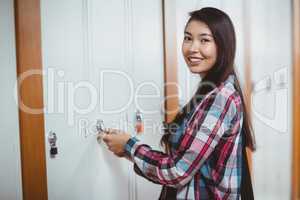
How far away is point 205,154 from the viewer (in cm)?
85

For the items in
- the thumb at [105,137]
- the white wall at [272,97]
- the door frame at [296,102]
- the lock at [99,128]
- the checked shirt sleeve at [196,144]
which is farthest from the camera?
the door frame at [296,102]

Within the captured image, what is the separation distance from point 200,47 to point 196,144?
Result: 40cm

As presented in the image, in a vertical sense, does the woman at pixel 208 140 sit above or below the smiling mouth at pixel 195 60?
below

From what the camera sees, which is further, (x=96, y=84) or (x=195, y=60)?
(x=96, y=84)

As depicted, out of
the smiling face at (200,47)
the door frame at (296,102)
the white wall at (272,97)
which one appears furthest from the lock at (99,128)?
the door frame at (296,102)

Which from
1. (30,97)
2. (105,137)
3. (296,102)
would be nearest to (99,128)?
(105,137)

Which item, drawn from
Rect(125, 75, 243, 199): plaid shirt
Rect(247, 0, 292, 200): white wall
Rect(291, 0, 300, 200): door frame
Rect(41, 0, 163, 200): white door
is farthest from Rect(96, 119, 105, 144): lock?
Rect(291, 0, 300, 200): door frame

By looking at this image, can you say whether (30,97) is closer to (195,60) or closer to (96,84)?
(96,84)

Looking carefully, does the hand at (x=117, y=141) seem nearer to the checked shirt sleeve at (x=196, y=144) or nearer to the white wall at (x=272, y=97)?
the checked shirt sleeve at (x=196, y=144)

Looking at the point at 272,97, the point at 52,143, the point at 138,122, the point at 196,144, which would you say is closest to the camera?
the point at 196,144

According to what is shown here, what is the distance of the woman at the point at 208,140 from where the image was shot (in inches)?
33.8

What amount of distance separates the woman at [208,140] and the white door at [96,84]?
225 millimetres

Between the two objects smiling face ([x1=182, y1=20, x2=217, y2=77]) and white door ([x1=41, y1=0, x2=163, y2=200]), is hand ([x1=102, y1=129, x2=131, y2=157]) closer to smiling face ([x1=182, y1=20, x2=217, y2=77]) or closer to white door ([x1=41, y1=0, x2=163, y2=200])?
white door ([x1=41, y1=0, x2=163, y2=200])

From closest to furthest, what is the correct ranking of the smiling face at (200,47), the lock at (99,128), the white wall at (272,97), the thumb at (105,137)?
1. the smiling face at (200,47)
2. the thumb at (105,137)
3. the lock at (99,128)
4. the white wall at (272,97)
